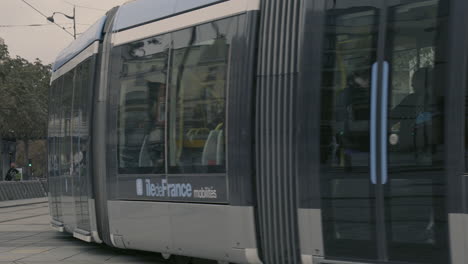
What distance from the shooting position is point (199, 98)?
24.0 feet

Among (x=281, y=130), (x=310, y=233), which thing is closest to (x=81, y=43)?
(x=281, y=130)

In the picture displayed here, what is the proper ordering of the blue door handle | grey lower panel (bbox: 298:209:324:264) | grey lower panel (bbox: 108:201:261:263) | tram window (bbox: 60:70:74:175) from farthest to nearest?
tram window (bbox: 60:70:74:175), grey lower panel (bbox: 108:201:261:263), grey lower panel (bbox: 298:209:324:264), the blue door handle

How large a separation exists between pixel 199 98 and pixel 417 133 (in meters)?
2.70

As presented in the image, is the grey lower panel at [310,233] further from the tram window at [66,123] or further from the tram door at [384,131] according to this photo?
the tram window at [66,123]

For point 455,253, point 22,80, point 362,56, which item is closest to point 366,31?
point 362,56

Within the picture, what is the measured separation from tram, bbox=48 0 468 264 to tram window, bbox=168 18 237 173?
0.02m

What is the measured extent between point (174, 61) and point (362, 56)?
8.66 feet

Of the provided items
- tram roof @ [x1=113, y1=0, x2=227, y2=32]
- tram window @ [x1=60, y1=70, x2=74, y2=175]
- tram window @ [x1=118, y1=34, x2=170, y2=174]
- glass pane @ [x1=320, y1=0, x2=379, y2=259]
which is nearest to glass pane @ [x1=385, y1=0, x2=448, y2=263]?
glass pane @ [x1=320, y1=0, x2=379, y2=259]

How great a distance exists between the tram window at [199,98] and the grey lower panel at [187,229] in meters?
0.45

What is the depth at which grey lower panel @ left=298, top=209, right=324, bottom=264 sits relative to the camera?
5.93 m

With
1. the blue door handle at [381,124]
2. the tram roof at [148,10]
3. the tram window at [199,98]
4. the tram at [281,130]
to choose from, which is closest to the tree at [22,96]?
the tram roof at [148,10]

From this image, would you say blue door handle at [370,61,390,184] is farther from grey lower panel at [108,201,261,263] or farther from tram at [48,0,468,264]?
grey lower panel at [108,201,261,263]

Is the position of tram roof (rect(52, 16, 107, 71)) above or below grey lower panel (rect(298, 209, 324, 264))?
above

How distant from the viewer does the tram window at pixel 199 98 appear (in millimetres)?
7055
